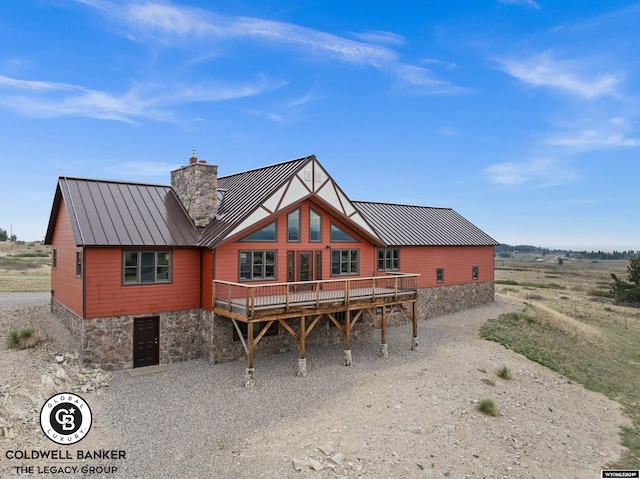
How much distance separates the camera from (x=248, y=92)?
28.2 meters

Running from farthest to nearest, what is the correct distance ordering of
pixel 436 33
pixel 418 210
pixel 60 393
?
pixel 418 210 < pixel 436 33 < pixel 60 393

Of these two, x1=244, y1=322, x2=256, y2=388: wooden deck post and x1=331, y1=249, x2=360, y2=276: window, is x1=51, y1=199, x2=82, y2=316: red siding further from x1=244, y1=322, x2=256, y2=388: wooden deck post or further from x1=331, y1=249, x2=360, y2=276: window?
x1=331, y1=249, x2=360, y2=276: window

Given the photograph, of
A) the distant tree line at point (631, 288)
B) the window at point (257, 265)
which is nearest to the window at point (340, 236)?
the window at point (257, 265)

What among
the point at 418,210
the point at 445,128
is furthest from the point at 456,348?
the point at 445,128

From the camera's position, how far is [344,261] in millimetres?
19719

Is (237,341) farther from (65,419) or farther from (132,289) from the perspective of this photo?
(65,419)

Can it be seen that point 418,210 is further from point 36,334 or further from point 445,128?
point 36,334

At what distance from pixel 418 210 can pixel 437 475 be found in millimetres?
22711

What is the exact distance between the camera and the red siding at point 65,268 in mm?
15730

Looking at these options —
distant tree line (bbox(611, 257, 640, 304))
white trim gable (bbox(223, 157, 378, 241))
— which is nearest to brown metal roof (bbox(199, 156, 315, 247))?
white trim gable (bbox(223, 157, 378, 241))

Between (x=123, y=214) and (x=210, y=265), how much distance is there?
→ 3.89 metres

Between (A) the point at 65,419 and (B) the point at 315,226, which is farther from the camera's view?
(B) the point at 315,226

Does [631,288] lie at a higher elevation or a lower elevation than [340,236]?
lower

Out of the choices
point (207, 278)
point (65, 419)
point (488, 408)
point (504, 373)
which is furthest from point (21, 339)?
point (504, 373)
